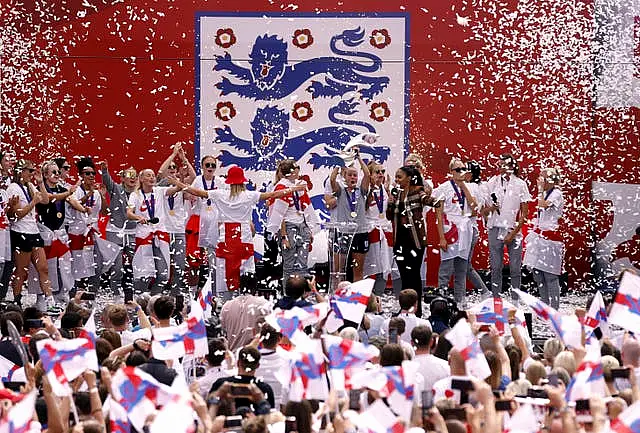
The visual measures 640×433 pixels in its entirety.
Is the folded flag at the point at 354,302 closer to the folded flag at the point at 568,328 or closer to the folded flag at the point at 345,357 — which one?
the folded flag at the point at 568,328

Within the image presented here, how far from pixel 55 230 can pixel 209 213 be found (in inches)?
57.1

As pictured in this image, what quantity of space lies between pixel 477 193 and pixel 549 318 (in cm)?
631

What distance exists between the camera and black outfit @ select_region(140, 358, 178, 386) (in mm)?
6734

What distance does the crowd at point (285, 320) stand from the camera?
561 cm

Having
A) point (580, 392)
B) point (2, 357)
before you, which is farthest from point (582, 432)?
point (2, 357)

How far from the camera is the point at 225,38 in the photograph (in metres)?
15.5

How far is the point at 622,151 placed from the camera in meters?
15.3

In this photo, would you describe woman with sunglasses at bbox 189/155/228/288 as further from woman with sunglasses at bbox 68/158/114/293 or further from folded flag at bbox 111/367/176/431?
folded flag at bbox 111/367/176/431

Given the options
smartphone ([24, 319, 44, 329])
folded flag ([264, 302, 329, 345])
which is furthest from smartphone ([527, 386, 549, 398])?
smartphone ([24, 319, 44, 329])

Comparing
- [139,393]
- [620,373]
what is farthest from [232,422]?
[620,373]

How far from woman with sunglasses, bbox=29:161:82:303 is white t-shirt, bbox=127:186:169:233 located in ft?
1.87

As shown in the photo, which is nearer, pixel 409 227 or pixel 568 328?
pixel 568 328

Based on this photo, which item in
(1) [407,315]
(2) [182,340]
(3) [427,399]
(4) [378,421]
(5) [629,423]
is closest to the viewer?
Result: (5) [629,423]

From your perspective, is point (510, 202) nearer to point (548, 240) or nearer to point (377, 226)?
point (548, 240)
